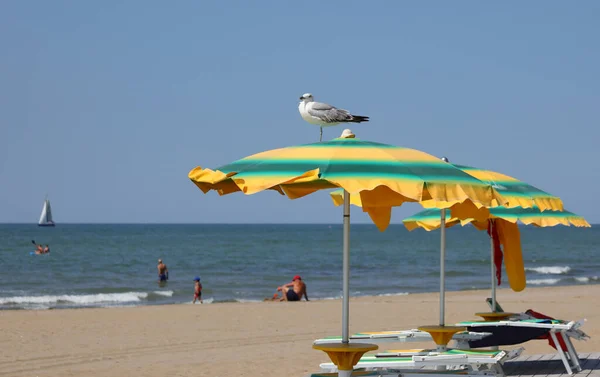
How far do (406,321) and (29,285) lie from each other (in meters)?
23.0

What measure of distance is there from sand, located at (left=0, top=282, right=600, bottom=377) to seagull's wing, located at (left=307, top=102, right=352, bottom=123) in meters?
4.24

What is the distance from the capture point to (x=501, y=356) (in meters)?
7.51

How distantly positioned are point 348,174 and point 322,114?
1.20m

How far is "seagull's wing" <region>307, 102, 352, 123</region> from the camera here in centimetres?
657

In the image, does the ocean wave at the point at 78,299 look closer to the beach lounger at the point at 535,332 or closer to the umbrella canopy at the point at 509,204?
the umbrella canopy at the point at 509,204

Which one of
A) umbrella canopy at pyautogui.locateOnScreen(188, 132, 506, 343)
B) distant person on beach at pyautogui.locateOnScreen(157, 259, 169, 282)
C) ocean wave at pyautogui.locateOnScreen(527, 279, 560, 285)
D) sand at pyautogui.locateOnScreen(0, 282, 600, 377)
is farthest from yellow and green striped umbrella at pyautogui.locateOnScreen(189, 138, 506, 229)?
ocean wave at pyautogui.locateOnScreen(527, 279, 560, 285)

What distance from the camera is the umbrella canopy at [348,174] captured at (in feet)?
17.8

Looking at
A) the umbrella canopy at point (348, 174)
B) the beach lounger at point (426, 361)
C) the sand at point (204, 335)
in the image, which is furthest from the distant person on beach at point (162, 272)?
the umbrella canopy at point (348, 174)

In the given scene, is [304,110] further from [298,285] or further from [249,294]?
[249,294]

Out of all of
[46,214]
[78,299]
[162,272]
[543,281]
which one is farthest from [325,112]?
[46,214]

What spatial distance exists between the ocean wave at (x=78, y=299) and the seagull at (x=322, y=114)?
73.3 feet

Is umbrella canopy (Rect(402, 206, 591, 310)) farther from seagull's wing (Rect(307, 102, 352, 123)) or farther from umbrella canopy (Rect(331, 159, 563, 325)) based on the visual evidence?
seagull's wing (Rect(307, 102, 352, 123))

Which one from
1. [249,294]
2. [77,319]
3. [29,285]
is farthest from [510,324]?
[29,285]

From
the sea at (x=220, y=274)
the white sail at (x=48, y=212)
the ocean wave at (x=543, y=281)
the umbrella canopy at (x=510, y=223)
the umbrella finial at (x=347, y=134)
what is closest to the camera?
the umbrella finial at (x=347, y=134)
